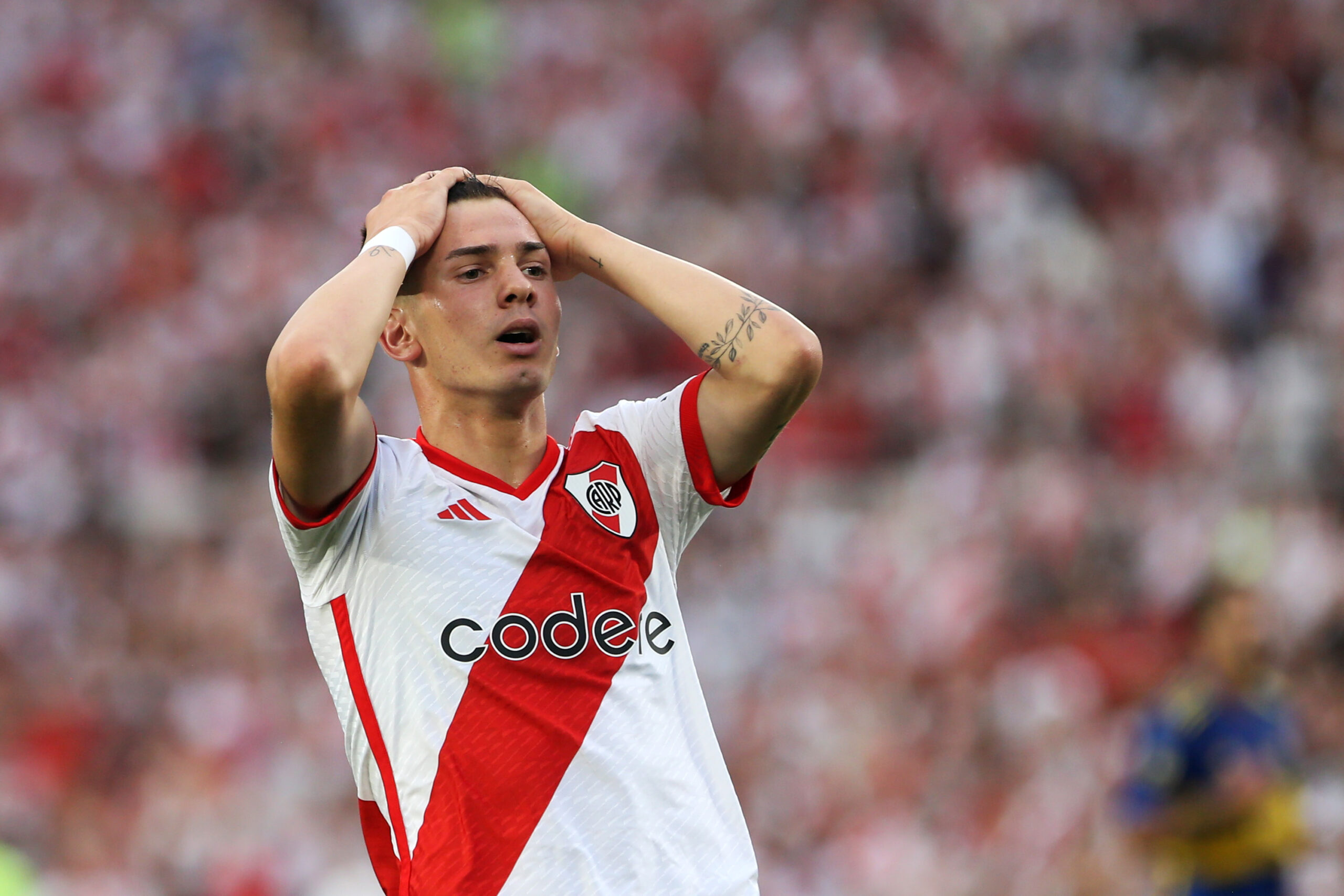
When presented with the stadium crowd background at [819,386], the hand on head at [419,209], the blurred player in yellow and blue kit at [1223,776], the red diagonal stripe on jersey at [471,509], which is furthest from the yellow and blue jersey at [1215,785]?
the hand on head at [419,209]

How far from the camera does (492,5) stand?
15.5 m

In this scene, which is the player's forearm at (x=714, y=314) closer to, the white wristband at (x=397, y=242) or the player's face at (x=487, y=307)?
the player's face at (x=487, y=307)

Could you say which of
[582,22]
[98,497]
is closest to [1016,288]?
[582,22]

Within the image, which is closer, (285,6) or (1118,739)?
(1118,739)

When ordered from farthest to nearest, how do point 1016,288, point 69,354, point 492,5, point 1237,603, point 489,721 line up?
point 492,5 → point 69,354 → point 1016,288 → point 1237,603 → point 489,721

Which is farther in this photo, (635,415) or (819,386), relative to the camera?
→ (819,386)

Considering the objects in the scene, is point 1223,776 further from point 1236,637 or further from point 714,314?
point 714,314

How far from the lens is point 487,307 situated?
348cm

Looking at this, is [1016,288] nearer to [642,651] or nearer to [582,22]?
[582,22]

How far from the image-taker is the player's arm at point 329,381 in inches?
119

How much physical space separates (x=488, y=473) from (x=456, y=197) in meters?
0.62

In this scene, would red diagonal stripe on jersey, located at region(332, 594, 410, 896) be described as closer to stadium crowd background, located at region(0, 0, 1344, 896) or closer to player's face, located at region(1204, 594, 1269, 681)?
player's face, located at region(1204, 594, 1269, 681)

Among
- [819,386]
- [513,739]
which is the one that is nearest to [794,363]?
[513,739]

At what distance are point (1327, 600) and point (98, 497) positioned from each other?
841 cm
